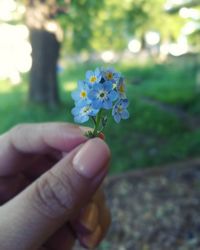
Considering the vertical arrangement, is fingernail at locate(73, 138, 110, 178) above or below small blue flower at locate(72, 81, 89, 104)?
below

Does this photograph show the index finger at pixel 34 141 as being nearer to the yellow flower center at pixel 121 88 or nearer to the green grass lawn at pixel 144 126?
the yellow flower center at pixel 121 88

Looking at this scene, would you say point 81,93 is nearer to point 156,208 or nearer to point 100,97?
point 100,97

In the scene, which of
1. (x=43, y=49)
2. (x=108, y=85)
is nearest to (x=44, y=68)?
(x=43, y=49)

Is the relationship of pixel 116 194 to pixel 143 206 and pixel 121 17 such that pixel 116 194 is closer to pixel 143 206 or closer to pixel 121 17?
pixel 143 206

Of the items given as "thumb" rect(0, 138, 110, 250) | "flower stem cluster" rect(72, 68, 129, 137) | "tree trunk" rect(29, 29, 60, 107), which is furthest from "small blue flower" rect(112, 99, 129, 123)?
"tree trunk" rect(29, 29, 60, 107)

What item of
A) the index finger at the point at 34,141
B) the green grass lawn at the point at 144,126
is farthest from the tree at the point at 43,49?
the index finger at the point at 34,141

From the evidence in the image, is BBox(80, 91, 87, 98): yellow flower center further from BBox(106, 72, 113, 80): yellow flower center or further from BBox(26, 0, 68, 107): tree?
BBox(26, 0, 68, 107): tree
